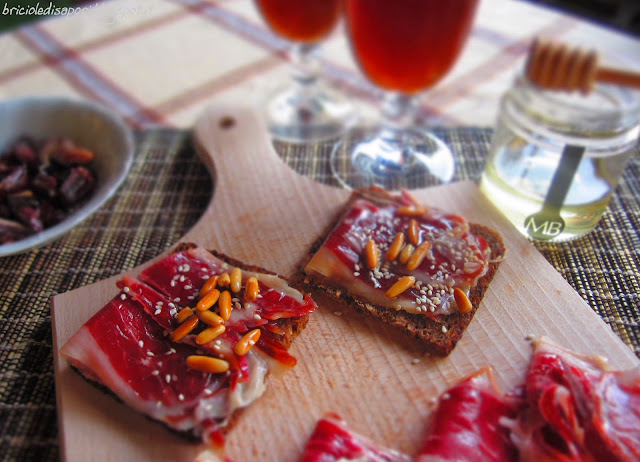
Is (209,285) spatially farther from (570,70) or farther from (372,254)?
(570,70)

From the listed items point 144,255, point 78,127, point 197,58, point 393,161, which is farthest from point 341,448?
point 197,58

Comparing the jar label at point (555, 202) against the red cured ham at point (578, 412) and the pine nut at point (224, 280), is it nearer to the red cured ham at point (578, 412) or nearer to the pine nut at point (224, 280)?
the red cured ham at point (578, 412)

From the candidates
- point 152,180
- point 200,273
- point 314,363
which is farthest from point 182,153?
point 314,363

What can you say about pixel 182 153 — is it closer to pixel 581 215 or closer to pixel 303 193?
pixel 303 193

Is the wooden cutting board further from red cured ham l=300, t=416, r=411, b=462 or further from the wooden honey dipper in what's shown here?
the wooden honey dipper

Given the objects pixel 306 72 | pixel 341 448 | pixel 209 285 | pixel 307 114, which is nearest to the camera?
pixel 341 448
